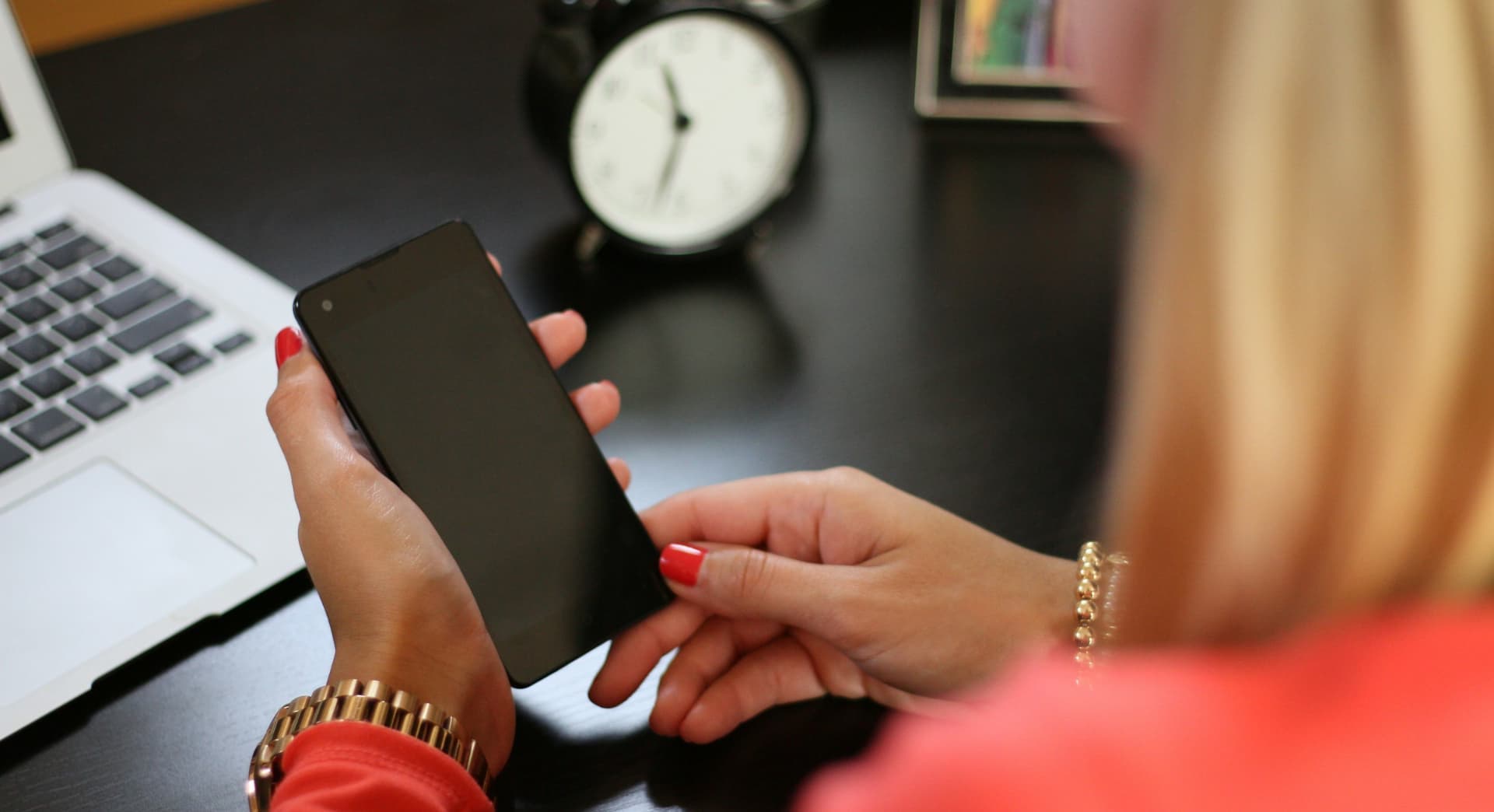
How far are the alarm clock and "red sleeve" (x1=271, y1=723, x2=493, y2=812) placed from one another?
0.42 meters

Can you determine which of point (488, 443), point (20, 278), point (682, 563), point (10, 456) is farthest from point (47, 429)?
point (682, 563)

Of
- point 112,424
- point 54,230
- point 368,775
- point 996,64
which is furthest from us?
point 996,64

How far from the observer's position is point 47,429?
72 cm

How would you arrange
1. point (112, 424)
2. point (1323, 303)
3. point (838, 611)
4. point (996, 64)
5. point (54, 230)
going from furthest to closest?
point (996, 64)
point (54, 230)
point (112, 424)
point (838, 611)
point (1323, 303)

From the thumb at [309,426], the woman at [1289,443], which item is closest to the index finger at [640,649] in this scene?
the thumb at [309,426]

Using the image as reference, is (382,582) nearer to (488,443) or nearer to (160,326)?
(488,443)

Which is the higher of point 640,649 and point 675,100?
point 675,100

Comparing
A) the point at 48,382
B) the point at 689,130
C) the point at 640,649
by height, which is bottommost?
the point at 640,649

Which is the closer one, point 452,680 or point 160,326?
point 452,680

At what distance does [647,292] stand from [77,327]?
360 millimetres

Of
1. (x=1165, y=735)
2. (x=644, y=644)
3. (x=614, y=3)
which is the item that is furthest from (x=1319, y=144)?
(x=614, y=3)

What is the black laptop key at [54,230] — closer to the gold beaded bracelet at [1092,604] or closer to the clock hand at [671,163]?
the clock hand at [671,163]

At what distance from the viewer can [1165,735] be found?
30 centimetres

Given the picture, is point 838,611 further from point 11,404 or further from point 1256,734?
point 11,404
